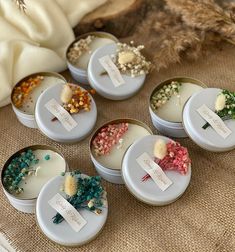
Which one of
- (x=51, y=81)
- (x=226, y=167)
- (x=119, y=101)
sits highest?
(x=51, y=81)

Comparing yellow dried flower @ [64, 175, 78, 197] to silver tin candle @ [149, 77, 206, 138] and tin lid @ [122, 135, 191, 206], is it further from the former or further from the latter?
silver tin candle @ [149, 77, 206, 138]

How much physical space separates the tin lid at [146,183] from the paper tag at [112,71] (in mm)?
326

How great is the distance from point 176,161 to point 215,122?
0.63 feet

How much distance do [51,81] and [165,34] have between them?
1.56 ft

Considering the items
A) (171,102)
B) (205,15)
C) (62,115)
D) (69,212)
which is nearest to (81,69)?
(62,115)

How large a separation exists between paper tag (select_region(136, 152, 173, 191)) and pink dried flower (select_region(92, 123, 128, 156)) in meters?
0.13

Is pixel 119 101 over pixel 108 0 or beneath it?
beneath

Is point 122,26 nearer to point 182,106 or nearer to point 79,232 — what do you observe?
point 182,106

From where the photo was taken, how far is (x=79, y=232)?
1.26m

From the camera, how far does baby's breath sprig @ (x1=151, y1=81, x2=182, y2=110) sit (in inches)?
61.7

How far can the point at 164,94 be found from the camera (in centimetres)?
159

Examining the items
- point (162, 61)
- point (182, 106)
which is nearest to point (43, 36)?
point (162, 61)

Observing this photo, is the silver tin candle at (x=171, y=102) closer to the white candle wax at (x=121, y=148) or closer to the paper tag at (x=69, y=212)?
the white candle wax at (x=121, y=148)

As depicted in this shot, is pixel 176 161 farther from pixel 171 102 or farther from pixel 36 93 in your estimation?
pixel 36 93
